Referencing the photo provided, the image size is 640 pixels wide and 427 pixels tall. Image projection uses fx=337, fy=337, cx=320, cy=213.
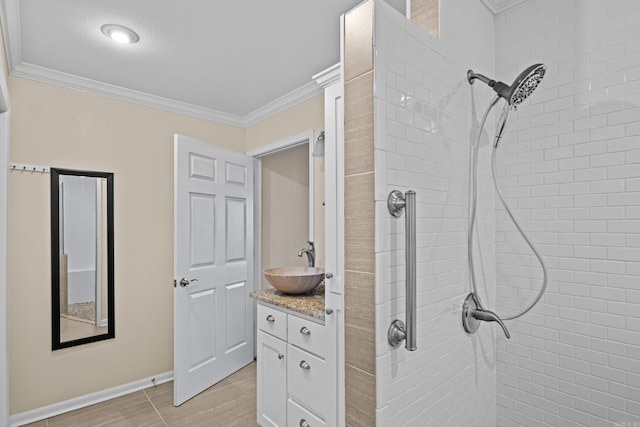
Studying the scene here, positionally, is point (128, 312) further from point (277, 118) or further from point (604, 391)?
point (604, 391)

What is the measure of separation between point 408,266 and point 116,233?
2.52 metres

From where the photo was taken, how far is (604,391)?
1.43 m

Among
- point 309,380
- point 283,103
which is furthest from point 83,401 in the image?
point 283,103

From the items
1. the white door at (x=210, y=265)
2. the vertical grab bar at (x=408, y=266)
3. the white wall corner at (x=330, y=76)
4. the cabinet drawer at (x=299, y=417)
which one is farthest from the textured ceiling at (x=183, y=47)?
the cabinet drawer at (x=299, y=417)

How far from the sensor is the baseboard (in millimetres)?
2311

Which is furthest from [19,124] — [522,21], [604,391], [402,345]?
[604,391]

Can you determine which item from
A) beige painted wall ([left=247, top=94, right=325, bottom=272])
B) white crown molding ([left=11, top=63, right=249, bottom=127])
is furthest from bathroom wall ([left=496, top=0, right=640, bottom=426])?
white crown molding ([left=11, top=63, right=249, bottom=127])

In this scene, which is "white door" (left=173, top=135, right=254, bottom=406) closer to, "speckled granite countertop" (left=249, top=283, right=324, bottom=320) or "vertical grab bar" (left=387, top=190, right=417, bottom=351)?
"speckled granite countertop" (left=249, top=283, right=324, bottom=320)

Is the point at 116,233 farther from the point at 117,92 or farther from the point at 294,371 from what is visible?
the point at 294,371

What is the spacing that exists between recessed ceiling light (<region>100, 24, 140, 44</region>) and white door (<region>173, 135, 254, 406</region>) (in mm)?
739

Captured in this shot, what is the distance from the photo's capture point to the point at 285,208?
3906 millimetres

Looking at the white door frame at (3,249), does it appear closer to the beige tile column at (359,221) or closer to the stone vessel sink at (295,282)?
the stone vessel sink at (295,282)

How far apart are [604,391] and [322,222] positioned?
1.89 m

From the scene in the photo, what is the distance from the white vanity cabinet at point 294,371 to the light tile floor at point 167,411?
16.3 inches
